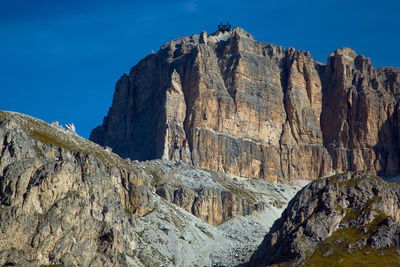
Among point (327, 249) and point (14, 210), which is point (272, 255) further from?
point (14, 210)

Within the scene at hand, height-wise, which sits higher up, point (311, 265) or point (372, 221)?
point (372, 221)

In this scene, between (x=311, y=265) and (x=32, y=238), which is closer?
(x=311, y=265)

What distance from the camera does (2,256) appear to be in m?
187

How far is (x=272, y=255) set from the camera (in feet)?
643

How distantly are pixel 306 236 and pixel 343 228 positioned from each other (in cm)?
1043

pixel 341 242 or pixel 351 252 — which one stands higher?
pixel 341 242

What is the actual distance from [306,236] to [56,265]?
65.1 metres

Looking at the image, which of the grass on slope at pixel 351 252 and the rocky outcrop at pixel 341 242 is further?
the rocky outcrop at pixel 341 242

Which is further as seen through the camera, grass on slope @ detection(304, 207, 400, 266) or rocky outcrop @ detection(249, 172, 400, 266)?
rocky outcrop @ detection(249, 172, 400, 266)

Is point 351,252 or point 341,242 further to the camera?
point 341,242

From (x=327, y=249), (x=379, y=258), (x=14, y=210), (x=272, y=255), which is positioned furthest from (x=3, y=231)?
(x=379, y=258)

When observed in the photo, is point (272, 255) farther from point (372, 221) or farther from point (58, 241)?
point (58, 241)

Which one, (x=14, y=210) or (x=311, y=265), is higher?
(x=14, y=210)

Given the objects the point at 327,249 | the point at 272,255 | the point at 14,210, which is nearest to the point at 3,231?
the point at 14,210
